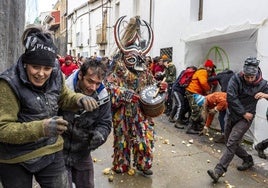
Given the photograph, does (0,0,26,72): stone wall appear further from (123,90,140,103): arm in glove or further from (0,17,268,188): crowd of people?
(123,90,140,103): arm in glove

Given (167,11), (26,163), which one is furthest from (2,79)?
(167,11)

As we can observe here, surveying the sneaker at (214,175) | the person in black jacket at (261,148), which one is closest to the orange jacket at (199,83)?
the person in black jacket at (261,148)

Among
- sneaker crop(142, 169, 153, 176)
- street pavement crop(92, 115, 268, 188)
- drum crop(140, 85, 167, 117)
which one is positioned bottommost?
street pavement crop(92, 115, 268, 188)

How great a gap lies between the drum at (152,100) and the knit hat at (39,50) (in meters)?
2.17

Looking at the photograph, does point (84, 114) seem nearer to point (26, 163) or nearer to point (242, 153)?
point (26, 163)

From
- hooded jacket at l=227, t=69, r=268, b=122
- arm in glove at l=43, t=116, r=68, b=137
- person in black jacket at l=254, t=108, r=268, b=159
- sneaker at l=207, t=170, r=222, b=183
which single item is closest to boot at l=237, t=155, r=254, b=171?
person in black jacket at l=254, t=108, r=268, b=159

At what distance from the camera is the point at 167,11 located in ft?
36.2

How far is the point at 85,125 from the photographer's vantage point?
9.07 feet

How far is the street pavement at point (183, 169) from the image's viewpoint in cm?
457

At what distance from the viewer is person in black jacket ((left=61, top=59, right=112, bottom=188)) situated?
8.94 ft

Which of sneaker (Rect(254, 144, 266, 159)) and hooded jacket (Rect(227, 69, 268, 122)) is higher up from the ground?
hooded jacket (Rect(227, 69, 268, 122))

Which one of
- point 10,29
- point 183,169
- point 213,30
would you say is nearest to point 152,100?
point 183,169

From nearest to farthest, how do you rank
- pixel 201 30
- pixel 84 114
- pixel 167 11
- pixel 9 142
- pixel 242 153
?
1. pixel 9 142
2. pixel 84 114
3. pixel 242 153
4. pixel 201 30
5. pixel 167 11

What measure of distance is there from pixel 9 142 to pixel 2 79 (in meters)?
0.38
